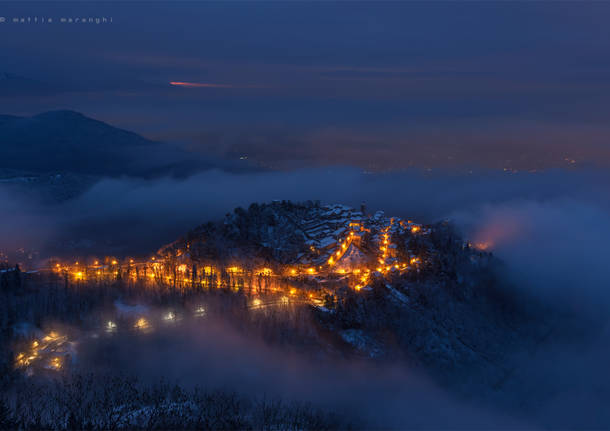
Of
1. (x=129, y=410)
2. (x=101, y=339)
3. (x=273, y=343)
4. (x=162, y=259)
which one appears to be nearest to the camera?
(x=129, y=410)

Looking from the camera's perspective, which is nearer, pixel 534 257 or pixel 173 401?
pixel 173 401

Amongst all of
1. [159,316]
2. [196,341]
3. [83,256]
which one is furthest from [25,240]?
[196,341]

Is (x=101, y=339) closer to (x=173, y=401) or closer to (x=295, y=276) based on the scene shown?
(x=173, y=401)

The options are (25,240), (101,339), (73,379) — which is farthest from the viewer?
(25,240)

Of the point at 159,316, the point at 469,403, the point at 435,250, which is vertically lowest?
the point at 469,403

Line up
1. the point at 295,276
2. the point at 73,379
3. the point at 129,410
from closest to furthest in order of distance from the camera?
the point at 129,410
the point at 73,379
the point at 295,276

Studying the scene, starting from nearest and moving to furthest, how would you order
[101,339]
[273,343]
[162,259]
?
[101,339] < [273,343] < [162,259]

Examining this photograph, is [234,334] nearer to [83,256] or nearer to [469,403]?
[469,403]

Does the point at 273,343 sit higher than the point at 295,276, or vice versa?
the point at 295,276

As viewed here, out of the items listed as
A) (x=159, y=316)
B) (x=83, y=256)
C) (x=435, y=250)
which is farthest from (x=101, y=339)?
(x=83, y=256)
